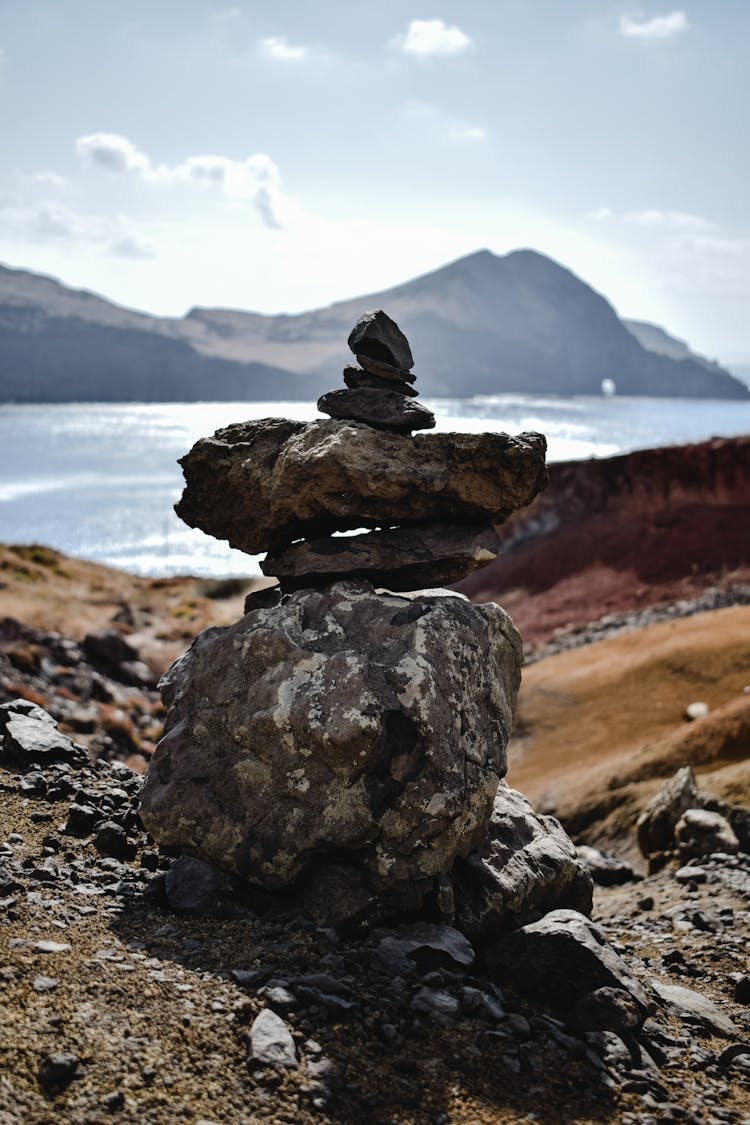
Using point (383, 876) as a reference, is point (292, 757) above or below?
above

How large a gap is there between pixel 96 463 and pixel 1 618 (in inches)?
5531

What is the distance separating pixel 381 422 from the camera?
438 inches

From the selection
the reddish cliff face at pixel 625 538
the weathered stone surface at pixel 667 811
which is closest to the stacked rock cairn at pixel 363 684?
the weathered stone surface at pixel 667 811

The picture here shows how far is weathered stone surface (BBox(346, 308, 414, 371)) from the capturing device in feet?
36.9

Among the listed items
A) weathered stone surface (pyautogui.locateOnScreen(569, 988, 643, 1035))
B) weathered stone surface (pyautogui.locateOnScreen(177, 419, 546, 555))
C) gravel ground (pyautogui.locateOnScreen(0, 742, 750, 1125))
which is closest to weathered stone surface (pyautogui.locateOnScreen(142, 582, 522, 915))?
gravel ground (pyautogui.locateOnScreen(0, 742, 750, 1125))

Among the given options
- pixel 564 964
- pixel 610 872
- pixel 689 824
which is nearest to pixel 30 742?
pixel 564 964

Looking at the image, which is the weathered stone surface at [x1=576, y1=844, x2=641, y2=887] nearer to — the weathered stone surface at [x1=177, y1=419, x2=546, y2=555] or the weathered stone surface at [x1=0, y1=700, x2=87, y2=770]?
the weathered stone surface at [x1=177, y1=419, x2=546, y2=555]

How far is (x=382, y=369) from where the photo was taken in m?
11.5

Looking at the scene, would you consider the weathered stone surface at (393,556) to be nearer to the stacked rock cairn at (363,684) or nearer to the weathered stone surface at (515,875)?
the stacked rock cairn at (363,684)

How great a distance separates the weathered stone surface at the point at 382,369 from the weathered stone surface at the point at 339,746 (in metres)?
2.84

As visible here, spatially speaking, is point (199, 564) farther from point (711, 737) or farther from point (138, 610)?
point (711, 737)

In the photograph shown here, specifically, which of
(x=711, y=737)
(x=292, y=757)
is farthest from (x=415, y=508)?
(x=711, y=737)

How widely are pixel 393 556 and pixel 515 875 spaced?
3.82 meters

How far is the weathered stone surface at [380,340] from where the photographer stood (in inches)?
442
